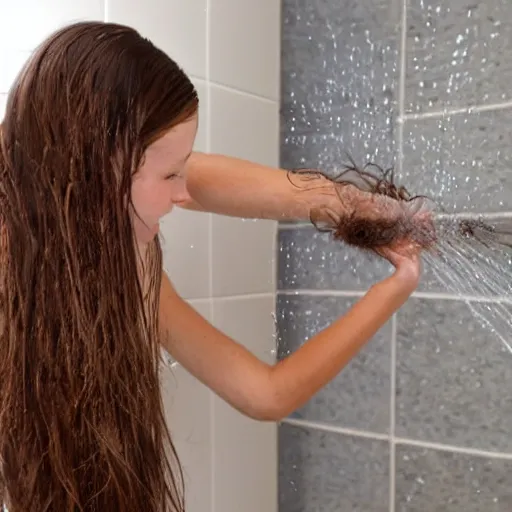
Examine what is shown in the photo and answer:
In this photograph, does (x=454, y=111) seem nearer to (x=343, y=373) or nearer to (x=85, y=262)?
(x=343, y=373)

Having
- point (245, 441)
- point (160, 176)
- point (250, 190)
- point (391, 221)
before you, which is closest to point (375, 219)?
point (391, 221)

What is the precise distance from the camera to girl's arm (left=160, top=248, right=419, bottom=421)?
71cm

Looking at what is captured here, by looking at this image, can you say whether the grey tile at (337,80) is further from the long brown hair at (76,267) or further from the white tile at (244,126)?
the long brown hair at (76,267)

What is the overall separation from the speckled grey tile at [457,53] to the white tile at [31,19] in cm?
46

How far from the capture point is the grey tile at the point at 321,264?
0.98 metres

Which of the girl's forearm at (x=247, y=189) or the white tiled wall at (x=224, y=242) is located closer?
the girl's forearm at (x=247, y=189)

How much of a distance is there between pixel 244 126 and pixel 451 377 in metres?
0.48

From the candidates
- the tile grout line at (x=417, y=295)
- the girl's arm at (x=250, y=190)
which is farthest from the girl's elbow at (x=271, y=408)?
the tile grout line at (x=417, y=295)

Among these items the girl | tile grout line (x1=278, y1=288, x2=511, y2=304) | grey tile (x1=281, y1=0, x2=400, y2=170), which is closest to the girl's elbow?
the girl

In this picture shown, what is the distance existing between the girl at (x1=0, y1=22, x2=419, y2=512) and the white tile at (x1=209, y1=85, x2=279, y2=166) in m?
0.36

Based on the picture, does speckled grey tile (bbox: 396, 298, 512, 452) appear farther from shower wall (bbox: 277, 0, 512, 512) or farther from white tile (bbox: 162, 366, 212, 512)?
white tile (bbox: 162, 366, 212, 512)

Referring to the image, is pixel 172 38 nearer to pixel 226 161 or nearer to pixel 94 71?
pixel 226 161

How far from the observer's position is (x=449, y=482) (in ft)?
3.10

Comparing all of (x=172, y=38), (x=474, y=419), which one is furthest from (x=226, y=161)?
(x=474, y=419)
